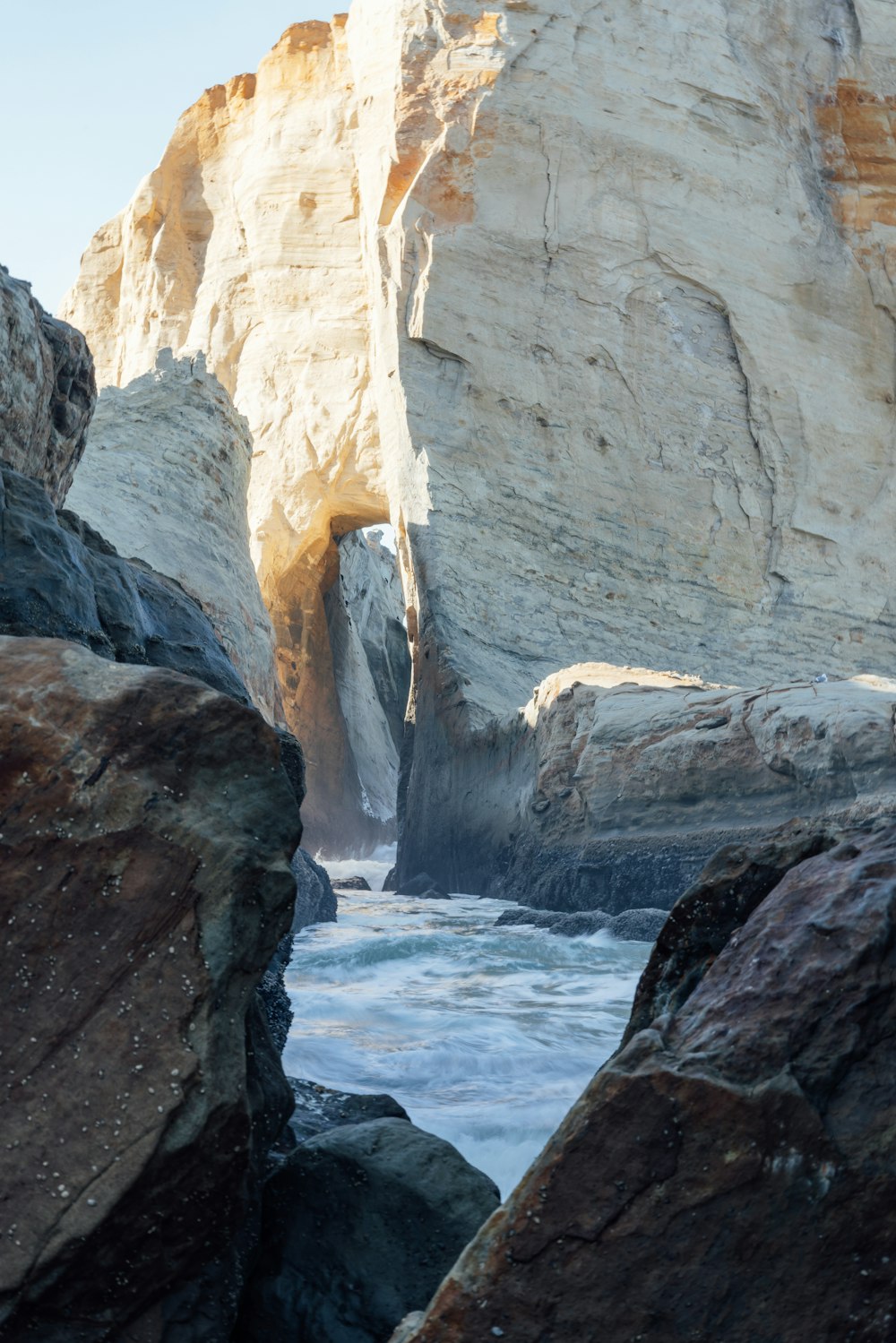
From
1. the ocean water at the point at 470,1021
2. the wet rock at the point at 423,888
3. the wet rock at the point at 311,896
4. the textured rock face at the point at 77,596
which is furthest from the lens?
the wet rock at the point at 423,888

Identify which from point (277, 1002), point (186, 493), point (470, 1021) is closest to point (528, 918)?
point (470, 1021)

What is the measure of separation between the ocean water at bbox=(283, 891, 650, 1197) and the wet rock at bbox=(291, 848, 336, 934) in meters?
0.46

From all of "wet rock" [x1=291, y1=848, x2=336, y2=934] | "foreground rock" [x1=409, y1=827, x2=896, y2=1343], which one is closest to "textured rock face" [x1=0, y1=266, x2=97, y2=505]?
"foreground rock" [x1=409, y1=827, x2=896, y2=1343]

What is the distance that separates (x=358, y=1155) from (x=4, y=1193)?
2.97 feet

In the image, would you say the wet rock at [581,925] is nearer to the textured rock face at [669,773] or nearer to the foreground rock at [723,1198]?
the textured rock face at [669,773]

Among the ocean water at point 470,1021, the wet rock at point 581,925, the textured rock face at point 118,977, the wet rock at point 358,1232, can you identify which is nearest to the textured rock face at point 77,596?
the textured rock face at point 118,977

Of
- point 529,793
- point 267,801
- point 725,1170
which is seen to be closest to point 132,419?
point 529,793

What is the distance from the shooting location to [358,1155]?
2.77 meters

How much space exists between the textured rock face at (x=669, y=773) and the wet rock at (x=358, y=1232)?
6093 millimetres

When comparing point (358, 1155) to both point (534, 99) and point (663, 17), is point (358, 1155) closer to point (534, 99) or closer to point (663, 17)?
point (534, 99)

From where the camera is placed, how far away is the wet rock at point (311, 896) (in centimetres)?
1038

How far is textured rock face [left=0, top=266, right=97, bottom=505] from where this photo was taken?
15.9ft

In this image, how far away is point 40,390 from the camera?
5.14 meters

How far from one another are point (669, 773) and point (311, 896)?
10.8 ft
